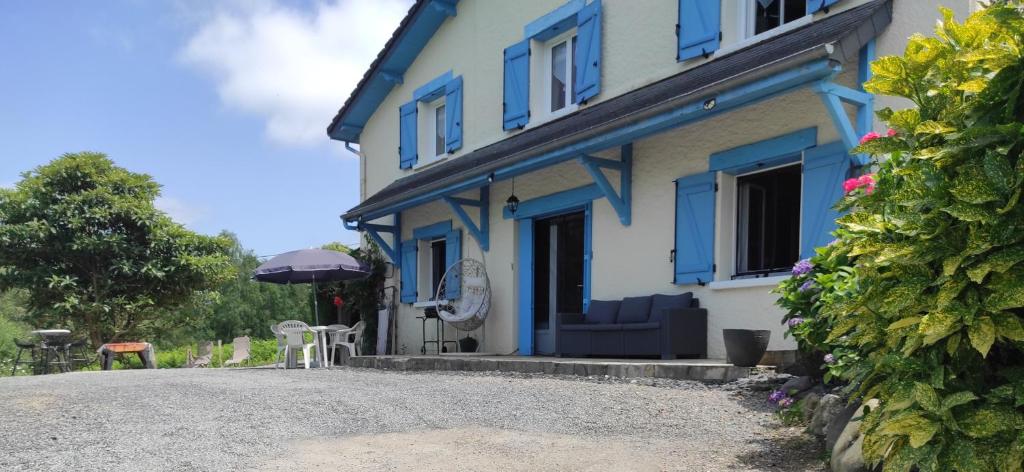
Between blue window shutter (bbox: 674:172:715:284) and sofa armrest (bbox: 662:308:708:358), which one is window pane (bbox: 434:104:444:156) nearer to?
blue window shutter (bbox: 674:172:715:284)

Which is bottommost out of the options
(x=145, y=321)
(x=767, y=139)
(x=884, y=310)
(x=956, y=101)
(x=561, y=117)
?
(x=145, y=321)

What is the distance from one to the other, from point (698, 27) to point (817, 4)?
1.42 meters

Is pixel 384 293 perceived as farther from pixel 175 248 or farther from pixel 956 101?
A: pixel 956 101

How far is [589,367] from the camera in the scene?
7277 mm

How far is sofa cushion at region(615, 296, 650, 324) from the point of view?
849cm

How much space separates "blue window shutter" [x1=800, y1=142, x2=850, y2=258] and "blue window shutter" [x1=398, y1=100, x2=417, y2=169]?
8281mm

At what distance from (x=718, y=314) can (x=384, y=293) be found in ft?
26.3

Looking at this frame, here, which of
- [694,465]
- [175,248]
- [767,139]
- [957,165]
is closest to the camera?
[957,165]

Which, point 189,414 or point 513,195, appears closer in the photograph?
point 189,414

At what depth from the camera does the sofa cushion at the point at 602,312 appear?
8.87 metres

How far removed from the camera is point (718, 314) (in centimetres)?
776

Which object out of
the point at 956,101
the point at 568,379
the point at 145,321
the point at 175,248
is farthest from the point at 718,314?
the point at 145,321

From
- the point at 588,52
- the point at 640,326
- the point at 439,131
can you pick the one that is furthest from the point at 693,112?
the point at 439,131

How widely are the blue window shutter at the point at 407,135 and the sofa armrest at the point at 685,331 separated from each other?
7447 mm
